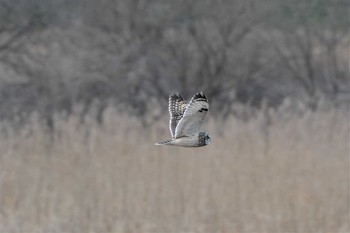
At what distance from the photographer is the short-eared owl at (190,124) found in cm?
210

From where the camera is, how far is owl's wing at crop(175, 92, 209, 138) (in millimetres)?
2135

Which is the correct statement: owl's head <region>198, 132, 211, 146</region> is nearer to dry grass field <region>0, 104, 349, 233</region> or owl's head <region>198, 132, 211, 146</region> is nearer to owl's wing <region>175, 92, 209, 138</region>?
owl's wing <region>175, 92, 209, 138</region>

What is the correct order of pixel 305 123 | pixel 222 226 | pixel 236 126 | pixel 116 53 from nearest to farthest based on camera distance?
pixel 222 226 < pixel 236 126 < pixel 305 123 < pixel 116 53

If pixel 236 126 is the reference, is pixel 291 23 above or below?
above

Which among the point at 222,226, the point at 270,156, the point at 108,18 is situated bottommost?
the point at 222,226

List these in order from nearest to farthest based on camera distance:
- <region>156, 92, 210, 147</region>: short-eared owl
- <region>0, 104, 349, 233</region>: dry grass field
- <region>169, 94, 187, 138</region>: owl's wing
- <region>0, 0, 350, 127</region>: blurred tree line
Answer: <region>156, 92, 210, 147</region>: short-eared owl < <region>169, 94, 187, 138</region>: owl's wing < <region>0, 104, 349, 233</region>: dry grass field < <region>0, 0, 350, 127</region>: blurred tree line

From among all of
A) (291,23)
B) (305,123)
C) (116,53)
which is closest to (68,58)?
(116,53)

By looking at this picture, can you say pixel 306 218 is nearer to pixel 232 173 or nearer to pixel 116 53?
pixel 232 173

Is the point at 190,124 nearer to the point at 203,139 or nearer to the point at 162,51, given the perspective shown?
the point at 203,139

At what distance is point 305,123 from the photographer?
207 inches

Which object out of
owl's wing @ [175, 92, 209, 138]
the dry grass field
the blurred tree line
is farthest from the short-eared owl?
the blurred tree line

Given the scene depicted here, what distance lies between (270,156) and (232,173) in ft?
0.79

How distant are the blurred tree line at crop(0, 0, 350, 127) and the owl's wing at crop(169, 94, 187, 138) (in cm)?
599

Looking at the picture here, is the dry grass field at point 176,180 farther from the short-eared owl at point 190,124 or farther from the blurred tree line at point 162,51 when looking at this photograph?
the blurred tree line at point 162,51
